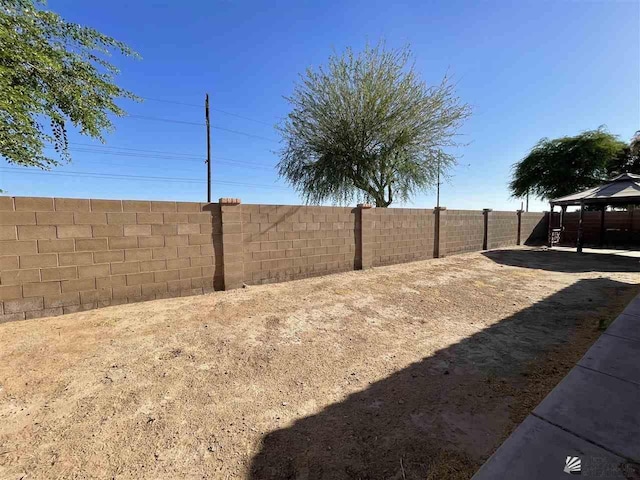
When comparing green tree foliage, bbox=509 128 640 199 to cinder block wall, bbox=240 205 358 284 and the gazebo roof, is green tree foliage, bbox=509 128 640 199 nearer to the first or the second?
the gazebo roof

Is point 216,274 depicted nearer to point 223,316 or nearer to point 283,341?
point 223,316

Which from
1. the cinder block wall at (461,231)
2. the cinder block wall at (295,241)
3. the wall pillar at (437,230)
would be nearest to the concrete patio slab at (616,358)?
the cinder block wall at (295,241)

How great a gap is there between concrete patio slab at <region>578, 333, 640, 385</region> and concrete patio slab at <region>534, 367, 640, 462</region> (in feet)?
0.50

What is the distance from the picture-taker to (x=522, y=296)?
602 cm

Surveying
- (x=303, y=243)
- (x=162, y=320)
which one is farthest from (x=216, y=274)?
(x=303, y=243)

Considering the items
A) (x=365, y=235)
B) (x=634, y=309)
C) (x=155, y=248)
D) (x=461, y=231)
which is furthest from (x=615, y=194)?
(x=155, y=248)

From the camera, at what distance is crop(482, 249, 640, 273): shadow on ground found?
9.18m

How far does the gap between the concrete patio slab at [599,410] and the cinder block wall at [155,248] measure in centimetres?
504

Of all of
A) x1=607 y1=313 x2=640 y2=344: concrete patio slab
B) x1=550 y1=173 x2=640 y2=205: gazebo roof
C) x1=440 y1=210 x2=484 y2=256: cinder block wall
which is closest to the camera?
x1=607 y1=313 x2=640 y2=344: concrete patio slab

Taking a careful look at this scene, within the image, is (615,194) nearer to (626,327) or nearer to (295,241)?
(626,327)

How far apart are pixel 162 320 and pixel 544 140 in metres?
27.9

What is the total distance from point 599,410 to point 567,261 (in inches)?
439

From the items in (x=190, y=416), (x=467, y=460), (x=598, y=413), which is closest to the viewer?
(x=467, y=460)

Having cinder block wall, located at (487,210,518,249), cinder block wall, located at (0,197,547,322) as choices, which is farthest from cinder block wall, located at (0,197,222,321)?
cinder block wall, located at (487,210,518,249)
